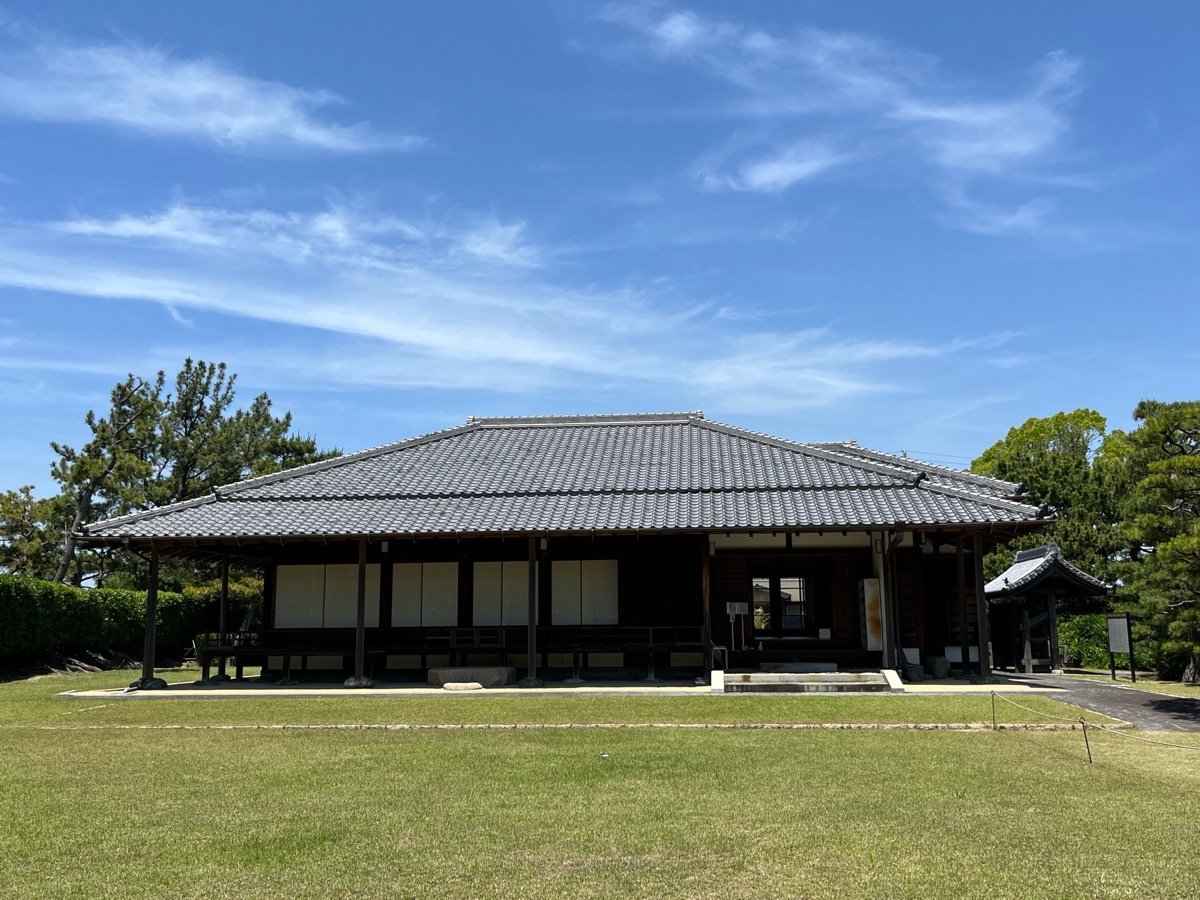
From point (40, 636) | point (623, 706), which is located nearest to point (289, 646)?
point (40, 636)

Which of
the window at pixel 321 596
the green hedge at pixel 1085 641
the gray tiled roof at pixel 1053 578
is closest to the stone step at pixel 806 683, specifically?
the gray tiled roof at pixel 1053 578

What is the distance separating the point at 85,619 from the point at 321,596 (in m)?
8.92

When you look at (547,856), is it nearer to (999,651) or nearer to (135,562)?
(999,651)

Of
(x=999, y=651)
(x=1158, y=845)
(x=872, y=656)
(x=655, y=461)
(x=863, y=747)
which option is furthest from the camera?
(x=999, y=651)

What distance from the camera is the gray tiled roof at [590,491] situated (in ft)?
59.4

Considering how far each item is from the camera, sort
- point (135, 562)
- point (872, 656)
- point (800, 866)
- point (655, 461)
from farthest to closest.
→ point (135, 562)
point (655, 461)
point (872, 656)
point (800, 866)

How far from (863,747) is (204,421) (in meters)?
33.9

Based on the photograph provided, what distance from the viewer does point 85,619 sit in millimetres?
25906

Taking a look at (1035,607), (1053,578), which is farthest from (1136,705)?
(1035,607)

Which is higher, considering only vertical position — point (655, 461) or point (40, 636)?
point (655, 461)

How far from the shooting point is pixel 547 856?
6.32 metres

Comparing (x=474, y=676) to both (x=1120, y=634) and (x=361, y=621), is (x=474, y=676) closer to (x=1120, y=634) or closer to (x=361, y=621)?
(x=361, y=621)

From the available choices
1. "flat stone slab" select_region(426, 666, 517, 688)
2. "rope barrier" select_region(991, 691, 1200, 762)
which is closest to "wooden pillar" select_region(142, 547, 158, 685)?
"flat stone slab" select_region(426, 666, 517, 688)

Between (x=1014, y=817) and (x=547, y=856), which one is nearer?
(x=547, y=856)
